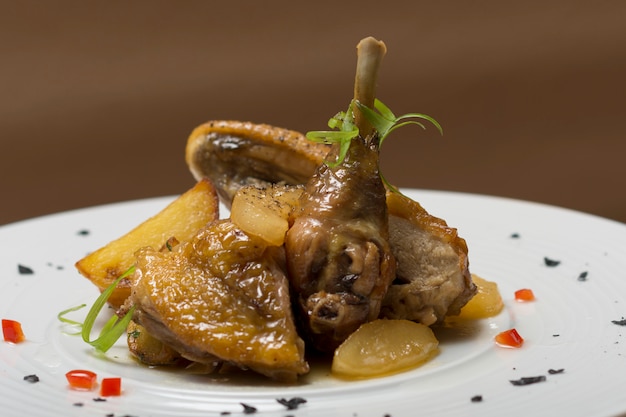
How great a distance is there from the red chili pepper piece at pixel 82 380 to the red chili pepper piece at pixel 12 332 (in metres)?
0.65

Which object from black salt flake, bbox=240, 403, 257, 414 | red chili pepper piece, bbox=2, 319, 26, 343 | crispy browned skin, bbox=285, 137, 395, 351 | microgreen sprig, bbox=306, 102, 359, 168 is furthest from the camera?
red chili pepper piece, bbox=2, 319, 26, 343

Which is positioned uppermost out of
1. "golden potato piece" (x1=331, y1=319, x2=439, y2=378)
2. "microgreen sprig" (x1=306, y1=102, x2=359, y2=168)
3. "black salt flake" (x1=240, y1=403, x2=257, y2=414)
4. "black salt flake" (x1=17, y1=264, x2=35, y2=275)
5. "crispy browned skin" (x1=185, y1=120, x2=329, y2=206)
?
"microgreen sprig" (x1=306, y1=102, x2=359, y2=168)

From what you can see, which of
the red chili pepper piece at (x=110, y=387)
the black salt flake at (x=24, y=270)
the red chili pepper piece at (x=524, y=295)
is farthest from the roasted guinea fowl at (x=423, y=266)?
the black salt flake at (x=24, y=270)

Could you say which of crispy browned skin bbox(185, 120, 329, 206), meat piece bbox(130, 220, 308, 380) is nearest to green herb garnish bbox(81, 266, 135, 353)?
meat piece bbox(130, 220, 308, 380)

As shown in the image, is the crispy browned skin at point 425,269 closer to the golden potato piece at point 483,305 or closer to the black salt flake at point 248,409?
the golden potato piece at point 483,305

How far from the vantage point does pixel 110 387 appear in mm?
3715

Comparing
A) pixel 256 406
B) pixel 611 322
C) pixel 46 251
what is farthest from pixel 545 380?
pixel 46 251

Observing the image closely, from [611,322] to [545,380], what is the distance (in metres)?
0.83

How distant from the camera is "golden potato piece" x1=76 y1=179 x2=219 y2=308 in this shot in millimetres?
4754

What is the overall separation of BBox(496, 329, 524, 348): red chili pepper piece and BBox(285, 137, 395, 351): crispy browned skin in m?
0.63

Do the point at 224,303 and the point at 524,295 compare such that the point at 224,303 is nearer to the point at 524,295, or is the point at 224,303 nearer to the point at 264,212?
the point at 264,212

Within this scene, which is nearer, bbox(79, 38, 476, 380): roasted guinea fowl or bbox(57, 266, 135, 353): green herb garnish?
bbox(79, 38, 476, 380): roasted guinea fowl

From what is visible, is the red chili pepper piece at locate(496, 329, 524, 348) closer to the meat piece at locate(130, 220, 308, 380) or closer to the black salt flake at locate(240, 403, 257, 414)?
the meat piece at locate(130, 220, 308, 380)

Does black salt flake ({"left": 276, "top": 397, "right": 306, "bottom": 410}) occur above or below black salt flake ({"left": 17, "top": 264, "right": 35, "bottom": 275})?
above
